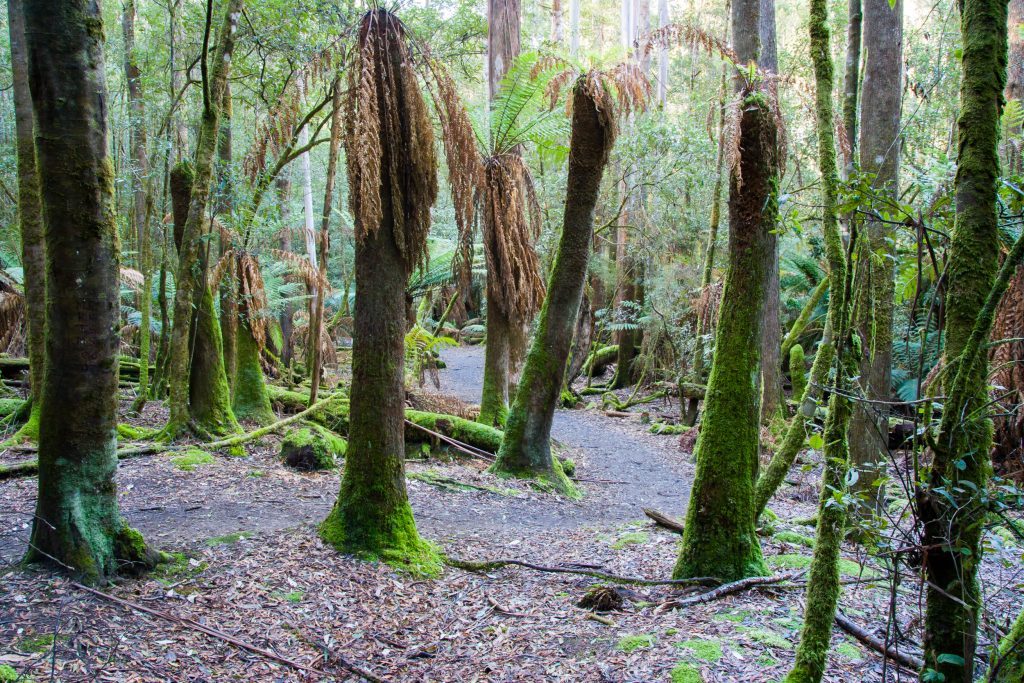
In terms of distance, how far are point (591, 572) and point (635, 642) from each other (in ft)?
4.09

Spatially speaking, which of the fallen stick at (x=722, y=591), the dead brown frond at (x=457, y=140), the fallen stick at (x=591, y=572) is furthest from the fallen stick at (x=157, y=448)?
the fallen stick at (x=722, y=591)

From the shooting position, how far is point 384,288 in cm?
529

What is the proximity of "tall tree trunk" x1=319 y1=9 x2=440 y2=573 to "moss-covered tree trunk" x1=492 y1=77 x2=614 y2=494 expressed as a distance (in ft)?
10.4

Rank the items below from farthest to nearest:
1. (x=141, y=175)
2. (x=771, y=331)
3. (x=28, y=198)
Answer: (x=141, y=175) → (x=771, y=331) → (x=28, y=198)

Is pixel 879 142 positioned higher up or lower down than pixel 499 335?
higher up

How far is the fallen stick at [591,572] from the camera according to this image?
185 inches

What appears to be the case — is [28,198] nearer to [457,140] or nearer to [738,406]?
[457,140]

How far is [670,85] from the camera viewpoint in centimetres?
2811

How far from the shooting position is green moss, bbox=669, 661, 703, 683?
11.5ft

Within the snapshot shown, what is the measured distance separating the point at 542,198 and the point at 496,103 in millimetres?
5754

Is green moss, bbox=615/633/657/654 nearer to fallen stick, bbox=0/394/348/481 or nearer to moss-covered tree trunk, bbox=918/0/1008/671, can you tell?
moss-covered tree trunk, bbox=918/0/1008/671

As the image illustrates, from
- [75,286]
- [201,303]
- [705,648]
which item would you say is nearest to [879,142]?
[705,648]

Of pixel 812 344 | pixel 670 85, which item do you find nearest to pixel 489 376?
pixel 812 344

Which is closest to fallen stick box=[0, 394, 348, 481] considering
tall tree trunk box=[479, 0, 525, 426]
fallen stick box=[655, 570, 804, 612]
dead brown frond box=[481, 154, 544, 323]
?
tall tree trunk box=[479, 0, 525, 426]
